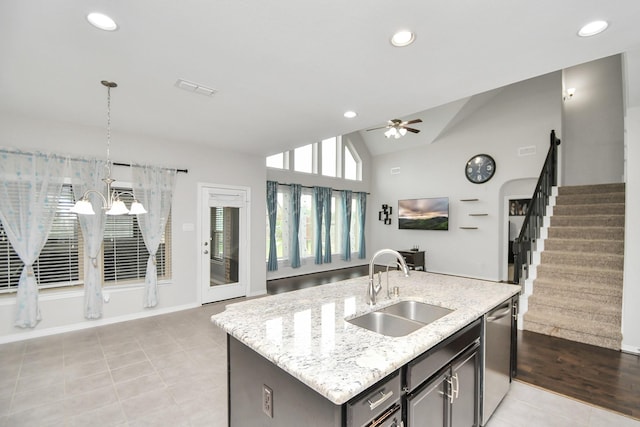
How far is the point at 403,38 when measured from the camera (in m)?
1.94

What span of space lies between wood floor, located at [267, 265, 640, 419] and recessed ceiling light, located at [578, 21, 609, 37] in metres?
2.68

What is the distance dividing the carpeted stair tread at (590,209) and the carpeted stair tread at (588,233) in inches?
19.9

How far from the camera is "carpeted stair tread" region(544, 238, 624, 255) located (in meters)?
3.92

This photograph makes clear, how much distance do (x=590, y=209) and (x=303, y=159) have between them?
18.5 ft

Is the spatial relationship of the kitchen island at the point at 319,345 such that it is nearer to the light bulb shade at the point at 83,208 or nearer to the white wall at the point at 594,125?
the light bulb shade at the point at 83,208

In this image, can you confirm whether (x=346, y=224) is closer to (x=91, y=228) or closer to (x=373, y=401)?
(x=91, y=228)

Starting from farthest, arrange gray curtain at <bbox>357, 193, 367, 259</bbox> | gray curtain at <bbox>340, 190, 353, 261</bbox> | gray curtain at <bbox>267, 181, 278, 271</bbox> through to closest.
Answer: gray curtain at <bbox>357, 193, 367, 259</bbox>
gray curtain at <bbox>340, 190, 353, 261</bbox>
gray curtain at <bbox>267, 181, 278, 271</bbox>

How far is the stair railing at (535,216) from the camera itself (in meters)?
4.05

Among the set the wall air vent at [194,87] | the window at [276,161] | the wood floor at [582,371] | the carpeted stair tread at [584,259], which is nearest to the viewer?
the wood floor at [582,371]

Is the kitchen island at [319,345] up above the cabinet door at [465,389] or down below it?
above

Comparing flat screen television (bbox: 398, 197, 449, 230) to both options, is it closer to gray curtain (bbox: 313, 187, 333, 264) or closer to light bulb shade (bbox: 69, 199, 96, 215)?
gray curtain (bbox: 313, 187, 333, 264)

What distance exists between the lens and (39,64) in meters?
2.31

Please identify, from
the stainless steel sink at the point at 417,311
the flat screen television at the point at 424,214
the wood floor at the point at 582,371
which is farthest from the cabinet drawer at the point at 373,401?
the flat screen television at the point at 424,214

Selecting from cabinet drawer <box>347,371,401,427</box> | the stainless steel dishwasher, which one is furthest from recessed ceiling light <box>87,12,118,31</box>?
the stainless steel dishwasher
